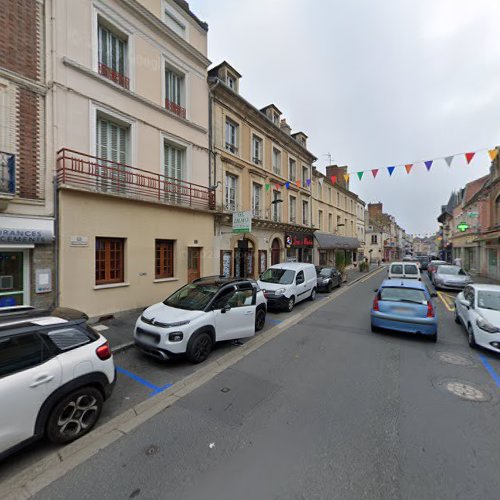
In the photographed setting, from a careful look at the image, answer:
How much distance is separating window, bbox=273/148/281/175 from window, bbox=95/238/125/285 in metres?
12.0

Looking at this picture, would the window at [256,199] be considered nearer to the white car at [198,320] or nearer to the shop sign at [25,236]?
the white car at [198,320]

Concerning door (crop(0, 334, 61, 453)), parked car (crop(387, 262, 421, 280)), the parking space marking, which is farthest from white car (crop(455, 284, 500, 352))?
parked car (crop(387, 262, 421, 280))

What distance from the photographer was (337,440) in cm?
302

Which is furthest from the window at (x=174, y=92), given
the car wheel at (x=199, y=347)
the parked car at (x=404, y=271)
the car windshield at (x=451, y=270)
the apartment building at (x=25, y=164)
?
the car windshield at (x=451, y=270)

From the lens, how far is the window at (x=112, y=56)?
329 inches

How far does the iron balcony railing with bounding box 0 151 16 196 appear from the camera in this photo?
593 centimetres

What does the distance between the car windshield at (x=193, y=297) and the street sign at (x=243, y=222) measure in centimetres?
475

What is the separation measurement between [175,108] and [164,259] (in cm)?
617

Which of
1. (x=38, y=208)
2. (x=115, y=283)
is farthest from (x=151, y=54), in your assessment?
(x=115, y=283)

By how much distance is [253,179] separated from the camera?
1512cm

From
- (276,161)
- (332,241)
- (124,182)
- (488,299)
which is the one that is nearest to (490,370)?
(488,299)

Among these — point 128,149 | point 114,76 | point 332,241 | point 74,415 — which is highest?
point 114,76

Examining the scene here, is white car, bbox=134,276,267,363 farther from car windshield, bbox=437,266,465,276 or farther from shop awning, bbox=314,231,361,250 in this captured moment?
shop awning, bbox=314,231,361,250

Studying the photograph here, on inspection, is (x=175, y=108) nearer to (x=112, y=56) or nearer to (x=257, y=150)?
(x=112, y=56)
